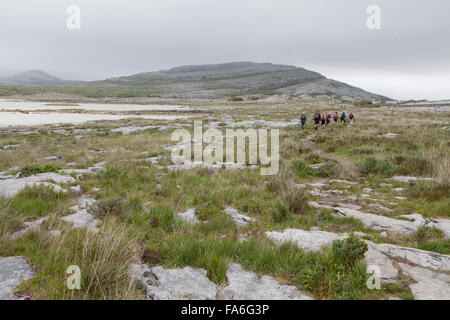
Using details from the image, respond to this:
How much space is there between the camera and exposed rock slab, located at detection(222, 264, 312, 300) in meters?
2.97

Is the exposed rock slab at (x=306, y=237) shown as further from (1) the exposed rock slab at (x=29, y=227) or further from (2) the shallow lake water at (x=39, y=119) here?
(2) the shallow lake water at (x=39, y=119)

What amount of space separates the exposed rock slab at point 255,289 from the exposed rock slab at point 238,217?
194 centimetres

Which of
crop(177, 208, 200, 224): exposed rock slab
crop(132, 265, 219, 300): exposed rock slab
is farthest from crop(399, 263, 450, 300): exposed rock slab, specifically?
crop(177, 208, 200, 224): exposed rock slab

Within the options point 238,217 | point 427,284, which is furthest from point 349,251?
point 238,217

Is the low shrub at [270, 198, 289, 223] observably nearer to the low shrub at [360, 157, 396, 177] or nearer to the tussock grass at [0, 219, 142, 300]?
the tussock grass at [0, 219, 142, 300]

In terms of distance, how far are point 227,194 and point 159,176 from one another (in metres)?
3.33

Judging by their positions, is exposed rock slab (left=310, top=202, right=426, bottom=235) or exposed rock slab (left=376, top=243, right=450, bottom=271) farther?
exposed rock slab (left=310, top=202, right=426, bottom=235)

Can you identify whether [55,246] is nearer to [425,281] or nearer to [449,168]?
[425,281]

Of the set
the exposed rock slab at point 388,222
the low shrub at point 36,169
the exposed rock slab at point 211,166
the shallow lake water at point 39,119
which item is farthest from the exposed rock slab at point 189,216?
the shallow lake water at point 39,119

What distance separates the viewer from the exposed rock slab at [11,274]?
2.63 metres

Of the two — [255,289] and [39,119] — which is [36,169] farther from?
[39,119]

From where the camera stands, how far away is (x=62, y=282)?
280 cm

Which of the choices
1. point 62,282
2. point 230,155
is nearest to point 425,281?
point 62,282

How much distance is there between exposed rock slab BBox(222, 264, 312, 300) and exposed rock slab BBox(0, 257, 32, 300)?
8.07 feet
